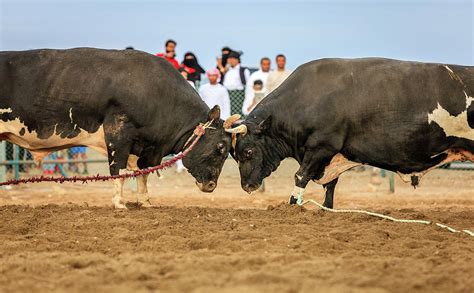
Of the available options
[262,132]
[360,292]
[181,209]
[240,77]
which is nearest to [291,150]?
[262,132]

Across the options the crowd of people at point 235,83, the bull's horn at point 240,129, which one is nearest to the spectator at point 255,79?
the crowd of people at point 235,83

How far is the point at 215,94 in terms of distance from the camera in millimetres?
16484

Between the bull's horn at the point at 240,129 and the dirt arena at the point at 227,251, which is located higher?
the bull's horn at the point at 240,129

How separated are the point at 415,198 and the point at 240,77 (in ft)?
15.4

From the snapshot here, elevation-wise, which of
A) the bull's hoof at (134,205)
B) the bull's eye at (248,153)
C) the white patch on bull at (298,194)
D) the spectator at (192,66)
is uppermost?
the spectator at (192,66)

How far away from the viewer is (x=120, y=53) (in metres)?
11.1

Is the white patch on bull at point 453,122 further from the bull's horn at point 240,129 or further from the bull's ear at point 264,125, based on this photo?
the bull's horn at point 240,129

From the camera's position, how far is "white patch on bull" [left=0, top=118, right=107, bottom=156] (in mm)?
10617

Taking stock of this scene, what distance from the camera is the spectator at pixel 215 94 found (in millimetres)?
16422

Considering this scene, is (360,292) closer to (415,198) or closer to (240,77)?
(415,198)

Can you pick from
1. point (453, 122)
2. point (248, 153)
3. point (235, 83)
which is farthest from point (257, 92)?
point (453, 122)

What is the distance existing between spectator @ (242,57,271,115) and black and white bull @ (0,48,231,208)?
4971mm

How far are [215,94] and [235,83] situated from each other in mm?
1080

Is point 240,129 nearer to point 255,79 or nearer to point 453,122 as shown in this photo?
point 453,122
